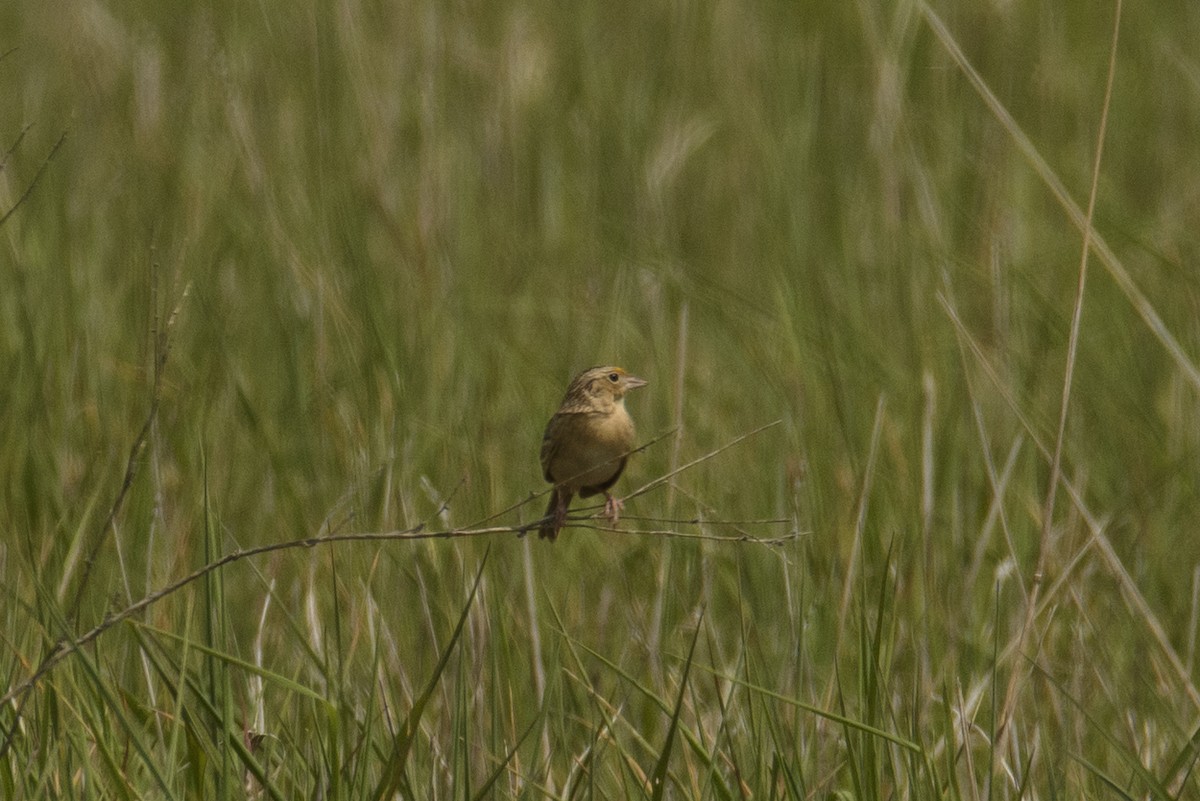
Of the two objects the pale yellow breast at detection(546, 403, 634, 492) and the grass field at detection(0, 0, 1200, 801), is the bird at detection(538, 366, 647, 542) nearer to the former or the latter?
the pale yellow breast at detection(546, 403, 634, 492)

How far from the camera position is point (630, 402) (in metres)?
4.81

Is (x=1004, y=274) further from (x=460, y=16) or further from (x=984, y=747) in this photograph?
(x=460, y=16)

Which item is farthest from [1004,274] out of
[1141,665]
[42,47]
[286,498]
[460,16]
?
[42,47]

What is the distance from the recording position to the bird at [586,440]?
360 cm

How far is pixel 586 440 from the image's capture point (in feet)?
11.9

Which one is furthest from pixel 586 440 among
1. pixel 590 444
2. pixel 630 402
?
pixel 630 402

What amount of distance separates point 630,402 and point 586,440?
1.20 metres

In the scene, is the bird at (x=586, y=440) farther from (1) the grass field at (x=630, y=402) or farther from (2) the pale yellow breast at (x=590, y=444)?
(1) the grass field at (x=630, y=402)

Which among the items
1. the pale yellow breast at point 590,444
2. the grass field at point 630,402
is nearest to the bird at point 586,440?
the pale yellow breast at point 590,444

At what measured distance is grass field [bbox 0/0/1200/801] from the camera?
9.16ft

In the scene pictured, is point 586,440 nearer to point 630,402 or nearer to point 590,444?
point 590,444

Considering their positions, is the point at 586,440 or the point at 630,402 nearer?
the point at 586,440

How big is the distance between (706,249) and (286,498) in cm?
235

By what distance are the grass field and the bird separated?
0.14 m
